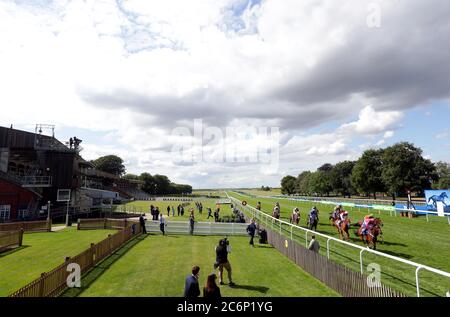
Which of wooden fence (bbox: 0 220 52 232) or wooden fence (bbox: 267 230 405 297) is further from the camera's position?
wooden fence (bbox: 0 220 52 232)

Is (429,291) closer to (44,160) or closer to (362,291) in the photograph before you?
(362,291)

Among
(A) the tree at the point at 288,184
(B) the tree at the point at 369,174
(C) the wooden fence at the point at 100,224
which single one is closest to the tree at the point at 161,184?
(A) the tree at the point at 288,184

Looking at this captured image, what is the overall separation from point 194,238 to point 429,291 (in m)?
16.4

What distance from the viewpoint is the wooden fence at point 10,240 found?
1833 centimetres

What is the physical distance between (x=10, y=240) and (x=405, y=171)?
6726 cm

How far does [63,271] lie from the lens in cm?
1091

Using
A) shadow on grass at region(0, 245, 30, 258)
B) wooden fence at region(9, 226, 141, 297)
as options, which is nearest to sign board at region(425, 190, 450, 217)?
wooden fence at region(9, 226, 141, 297)

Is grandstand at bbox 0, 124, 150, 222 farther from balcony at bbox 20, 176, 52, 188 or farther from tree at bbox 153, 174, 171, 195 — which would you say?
tree at bbox 153, 174, 171, 195

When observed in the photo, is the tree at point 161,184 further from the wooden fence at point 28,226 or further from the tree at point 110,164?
the wooden fence at point 28,226

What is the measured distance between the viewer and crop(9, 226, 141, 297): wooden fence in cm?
880

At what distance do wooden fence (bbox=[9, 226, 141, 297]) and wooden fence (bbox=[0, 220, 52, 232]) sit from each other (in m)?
12.3
